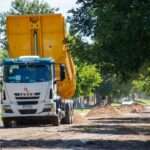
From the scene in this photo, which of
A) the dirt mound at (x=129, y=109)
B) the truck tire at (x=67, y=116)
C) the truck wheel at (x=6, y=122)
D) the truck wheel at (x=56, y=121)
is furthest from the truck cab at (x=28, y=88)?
the dirt mound at (x=129, y=109)

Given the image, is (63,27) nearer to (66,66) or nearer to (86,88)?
(66,66)

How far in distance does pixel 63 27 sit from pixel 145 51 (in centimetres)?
1476

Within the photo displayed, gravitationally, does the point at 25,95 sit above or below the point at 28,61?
below

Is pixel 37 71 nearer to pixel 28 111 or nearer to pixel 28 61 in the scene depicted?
pixel 28 61

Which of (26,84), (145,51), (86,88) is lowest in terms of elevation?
(86,88)

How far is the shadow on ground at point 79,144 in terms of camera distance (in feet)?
74.3

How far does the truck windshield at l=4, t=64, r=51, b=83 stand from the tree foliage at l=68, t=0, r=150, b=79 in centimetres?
1128

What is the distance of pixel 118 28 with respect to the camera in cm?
2198

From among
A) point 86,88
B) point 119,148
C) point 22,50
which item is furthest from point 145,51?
point 86,88

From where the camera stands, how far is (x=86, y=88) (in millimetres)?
87062

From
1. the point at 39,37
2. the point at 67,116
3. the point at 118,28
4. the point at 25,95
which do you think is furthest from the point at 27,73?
the point at 118,28

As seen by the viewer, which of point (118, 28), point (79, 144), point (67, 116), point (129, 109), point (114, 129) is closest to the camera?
point (118, 28)

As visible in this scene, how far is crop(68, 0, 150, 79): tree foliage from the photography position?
70.7 ft

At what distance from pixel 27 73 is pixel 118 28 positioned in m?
14.4
